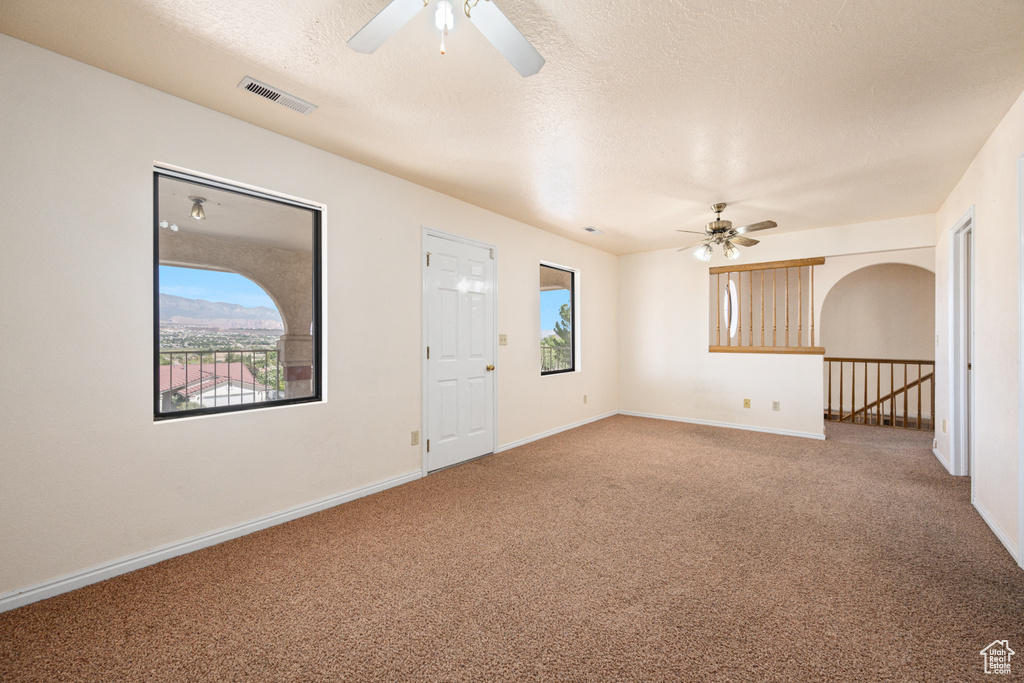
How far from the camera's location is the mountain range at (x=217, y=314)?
8.68ft

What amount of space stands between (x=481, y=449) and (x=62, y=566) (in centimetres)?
290

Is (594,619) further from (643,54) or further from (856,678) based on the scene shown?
(643,54)

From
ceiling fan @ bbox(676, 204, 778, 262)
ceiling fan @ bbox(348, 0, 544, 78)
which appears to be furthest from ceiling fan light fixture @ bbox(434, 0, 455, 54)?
ceiling fan @ bbox(676, 204, 778, 262)

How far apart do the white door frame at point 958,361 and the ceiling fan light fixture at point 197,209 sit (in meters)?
5.78

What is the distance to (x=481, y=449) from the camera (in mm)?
4273

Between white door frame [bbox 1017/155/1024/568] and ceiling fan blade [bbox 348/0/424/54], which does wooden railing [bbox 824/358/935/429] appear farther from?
ceiling fan blade [bbox 348/0/424/54]

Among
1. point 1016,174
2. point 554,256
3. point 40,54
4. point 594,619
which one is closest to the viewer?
point 594,619

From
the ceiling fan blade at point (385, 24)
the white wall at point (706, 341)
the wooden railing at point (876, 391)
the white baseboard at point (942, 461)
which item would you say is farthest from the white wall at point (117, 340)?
the wooden railing at point (876, 391)

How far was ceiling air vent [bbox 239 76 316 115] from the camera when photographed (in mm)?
2227

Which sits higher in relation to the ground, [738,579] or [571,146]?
[571,146]

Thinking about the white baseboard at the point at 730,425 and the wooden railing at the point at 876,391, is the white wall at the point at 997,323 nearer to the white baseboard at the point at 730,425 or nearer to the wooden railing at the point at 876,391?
the white baseboard at the point at 730,425

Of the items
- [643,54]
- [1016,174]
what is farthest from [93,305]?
[1016,174]

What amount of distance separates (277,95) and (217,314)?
5.38 feet

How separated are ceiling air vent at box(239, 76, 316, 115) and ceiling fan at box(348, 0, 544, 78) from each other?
1066 mm
